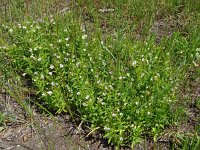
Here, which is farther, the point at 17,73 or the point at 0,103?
the point at 17,73

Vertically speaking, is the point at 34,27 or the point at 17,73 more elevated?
the point at 34,27

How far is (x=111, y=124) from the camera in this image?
2986 mm

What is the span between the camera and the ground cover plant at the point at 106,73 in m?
3.08

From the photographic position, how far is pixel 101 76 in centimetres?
356

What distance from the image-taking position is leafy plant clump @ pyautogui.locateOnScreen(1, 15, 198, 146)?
10.1 feet

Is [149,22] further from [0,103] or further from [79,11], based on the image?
[0,103]

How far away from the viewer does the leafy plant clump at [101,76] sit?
3072 millimetres

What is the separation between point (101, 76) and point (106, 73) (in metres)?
0.07

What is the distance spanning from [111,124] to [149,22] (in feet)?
6.98

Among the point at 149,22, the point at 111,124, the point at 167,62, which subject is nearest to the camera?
the point at 111,124

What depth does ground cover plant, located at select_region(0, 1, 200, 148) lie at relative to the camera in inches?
121

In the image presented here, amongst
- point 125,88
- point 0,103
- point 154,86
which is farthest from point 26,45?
point 154,86

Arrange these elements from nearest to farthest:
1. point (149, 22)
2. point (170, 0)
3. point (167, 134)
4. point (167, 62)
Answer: point (167, 134) < point (167, 62) < point (149, 22) < point (170, 0)

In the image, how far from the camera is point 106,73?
3561 mm
